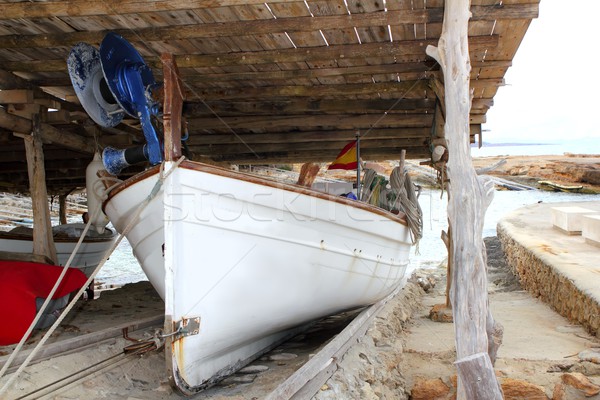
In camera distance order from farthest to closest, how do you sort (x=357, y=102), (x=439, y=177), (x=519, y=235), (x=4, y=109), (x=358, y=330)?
(x=519, y=235)
(x=439, y=177)
(x=357, y=102)
(x=4, y=109)
(x=358, y=330)

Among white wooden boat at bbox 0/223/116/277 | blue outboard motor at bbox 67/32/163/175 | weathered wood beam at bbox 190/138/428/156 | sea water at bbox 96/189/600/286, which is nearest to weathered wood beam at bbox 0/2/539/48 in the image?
blue outboard motor at bbox 67/32/163/175

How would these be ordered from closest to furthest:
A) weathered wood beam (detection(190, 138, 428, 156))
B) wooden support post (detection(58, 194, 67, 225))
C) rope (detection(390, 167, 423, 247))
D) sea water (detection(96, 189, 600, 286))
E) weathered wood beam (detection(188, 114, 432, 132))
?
rope (detection(390, 167, 423, 247))
weathered wood beam (detection(188, 114, 432, 132))
weathered wood beam (detection(190, 138, 428, 156))
wooden support post (detection(58, 194, 67, 225))
sea water (detection(96, 189, 600, 286))

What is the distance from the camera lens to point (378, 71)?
20.7ft

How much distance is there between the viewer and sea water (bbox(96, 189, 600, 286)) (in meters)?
16.4

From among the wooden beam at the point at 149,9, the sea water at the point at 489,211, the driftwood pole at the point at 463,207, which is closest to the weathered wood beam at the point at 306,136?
the wooden beam at the point at 149,9

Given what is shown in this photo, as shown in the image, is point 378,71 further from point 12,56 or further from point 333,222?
point 12,56

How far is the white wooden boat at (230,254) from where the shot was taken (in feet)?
14.0

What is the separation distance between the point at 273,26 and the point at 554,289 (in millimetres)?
5697

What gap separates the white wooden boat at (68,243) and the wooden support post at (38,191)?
1358mm

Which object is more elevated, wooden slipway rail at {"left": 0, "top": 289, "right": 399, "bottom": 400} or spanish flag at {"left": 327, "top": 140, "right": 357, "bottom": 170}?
spanish flag at {"left": 327, "top": 140, "right": 357, "bottom": 170}

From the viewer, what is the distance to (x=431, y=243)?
2652 cm

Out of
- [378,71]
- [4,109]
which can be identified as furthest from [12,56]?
[378,71]

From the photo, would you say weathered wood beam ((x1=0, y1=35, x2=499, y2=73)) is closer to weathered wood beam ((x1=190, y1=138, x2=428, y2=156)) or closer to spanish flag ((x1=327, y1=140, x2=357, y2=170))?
spanish flag ((x1=327, y1=140, x2=357, y2=170))

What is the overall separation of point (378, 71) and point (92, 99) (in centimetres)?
298
